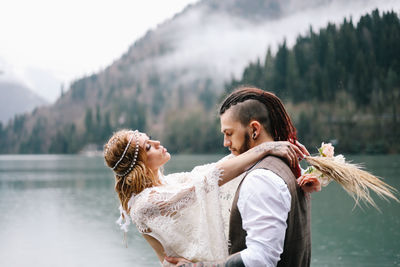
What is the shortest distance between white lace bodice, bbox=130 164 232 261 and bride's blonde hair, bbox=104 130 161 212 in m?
0.10

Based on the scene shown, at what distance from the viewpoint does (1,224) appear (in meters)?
23.6

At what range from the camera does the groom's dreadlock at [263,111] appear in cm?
220

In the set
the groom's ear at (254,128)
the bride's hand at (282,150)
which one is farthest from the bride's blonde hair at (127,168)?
the bride's hand at (282,150)

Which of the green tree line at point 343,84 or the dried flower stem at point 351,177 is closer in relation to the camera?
the dried flower stem at point 351,177

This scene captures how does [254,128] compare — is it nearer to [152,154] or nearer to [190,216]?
[190,216]

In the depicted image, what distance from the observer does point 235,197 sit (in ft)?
6.17

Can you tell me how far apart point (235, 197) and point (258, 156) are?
28cm

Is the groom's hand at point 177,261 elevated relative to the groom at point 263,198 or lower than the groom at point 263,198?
lower

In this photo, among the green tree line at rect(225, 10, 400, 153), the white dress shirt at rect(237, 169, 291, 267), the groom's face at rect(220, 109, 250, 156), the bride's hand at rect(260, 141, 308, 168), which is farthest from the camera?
the green tree line at rect(225, 10, 400, 153)

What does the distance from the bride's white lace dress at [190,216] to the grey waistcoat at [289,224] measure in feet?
0.82

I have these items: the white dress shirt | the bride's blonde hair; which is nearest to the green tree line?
the bride's blonde hair

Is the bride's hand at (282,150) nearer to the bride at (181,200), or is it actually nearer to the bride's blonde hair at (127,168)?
the bride at (181,200)

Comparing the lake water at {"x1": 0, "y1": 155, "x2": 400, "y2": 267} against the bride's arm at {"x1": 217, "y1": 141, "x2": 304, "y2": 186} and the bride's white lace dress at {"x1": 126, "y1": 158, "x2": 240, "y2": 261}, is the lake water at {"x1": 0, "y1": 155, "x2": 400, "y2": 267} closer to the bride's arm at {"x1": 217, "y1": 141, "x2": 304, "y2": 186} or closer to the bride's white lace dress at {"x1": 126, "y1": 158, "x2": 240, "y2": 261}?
the bride's white lace dress at {"x1": 126, "y1": 158, "x2": 240, "y2": 261}

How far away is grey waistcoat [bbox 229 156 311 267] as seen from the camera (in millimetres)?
1876
